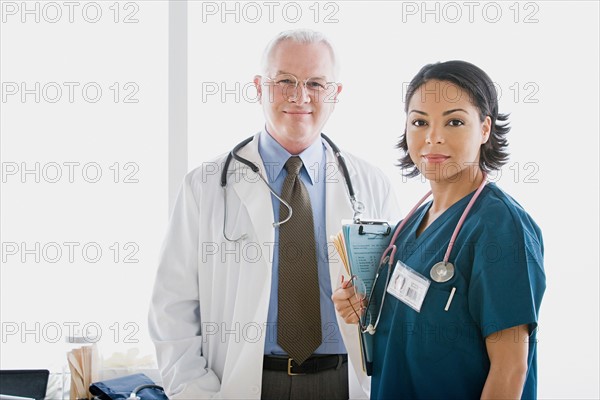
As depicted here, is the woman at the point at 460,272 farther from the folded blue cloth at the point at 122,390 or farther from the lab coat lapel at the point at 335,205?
the folded blue cloth at the point at 122,390

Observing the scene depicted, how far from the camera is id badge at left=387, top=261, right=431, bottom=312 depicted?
4.61 ft

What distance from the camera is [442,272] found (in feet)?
4.52

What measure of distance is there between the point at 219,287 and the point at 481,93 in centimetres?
98

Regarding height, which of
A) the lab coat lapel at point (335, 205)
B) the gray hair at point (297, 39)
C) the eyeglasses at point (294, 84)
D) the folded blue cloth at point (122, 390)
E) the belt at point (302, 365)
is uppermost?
the gray hair at point (297, 39)

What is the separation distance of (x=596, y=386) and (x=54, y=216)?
226cm

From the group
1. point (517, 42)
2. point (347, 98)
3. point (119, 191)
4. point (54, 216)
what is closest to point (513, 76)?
point (517, 42)

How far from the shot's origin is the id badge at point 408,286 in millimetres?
1406

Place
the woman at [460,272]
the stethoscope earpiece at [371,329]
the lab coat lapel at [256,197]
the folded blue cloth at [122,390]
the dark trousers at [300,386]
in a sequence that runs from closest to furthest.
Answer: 1. the woman at [460,272]
2. the stethoscope earpiece at [371,329]
3. the dark trousers at [300,386]
4. the lab coat lapel at [256,197]
5. the folded blue cloth at [122,390]

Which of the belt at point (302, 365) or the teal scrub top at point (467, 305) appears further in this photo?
the belt at point (302, 365)

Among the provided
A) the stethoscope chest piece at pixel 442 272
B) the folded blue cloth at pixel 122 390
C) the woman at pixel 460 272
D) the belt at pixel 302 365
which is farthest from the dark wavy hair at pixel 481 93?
the folded blue cloth at pixel 122 390

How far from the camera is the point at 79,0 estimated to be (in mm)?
2520

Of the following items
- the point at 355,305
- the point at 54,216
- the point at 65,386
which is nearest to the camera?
the point at 355,305

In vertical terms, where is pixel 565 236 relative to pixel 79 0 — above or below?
below

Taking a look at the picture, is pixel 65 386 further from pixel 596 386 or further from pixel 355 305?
pixel 596 386
